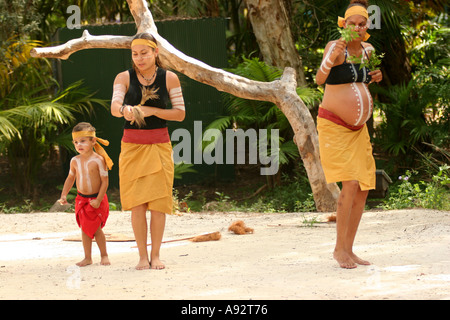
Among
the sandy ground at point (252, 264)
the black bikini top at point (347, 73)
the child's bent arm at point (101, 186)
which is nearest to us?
the sandy ground at point (252, 264)

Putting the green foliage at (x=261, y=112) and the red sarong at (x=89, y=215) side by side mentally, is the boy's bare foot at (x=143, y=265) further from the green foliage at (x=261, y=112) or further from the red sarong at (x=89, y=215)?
the green foliage at (x=261, y=112)

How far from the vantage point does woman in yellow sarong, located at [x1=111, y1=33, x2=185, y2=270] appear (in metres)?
4.66

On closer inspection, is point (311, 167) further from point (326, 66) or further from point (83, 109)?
A: point (83, 109)

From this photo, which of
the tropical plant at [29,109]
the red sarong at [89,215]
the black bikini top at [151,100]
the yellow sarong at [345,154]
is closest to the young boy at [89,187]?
the red sarong at [89,215]

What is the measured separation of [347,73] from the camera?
4.62 meters

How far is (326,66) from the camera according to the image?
179 inches

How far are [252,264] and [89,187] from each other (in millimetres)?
1374

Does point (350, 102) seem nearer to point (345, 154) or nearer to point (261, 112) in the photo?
point (345, 154)

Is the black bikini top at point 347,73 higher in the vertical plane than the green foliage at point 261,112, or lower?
higher

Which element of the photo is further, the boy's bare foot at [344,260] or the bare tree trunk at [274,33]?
the bare tree trunk at [274,33]

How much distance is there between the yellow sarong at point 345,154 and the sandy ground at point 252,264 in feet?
2.06

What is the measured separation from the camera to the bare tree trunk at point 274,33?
916cm

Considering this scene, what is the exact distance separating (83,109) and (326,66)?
640cm

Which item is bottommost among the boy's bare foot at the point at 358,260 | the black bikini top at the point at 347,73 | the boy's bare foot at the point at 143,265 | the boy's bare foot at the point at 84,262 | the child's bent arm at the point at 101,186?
the boy's bare foot at the point at 84,262
